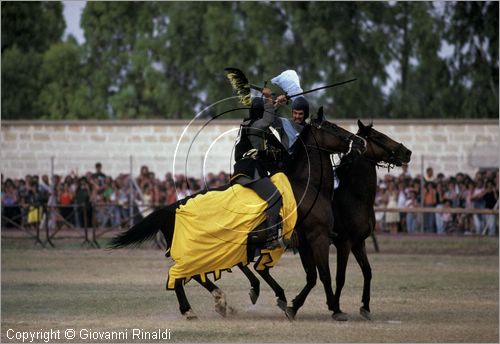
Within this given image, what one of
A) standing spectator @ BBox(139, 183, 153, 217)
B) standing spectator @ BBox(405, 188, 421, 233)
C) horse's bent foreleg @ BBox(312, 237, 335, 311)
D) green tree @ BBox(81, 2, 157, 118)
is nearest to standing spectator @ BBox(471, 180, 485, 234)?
standing spectator @ BBox(405, 188, 421, 233)

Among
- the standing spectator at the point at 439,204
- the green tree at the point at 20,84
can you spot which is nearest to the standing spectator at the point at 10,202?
the standing spectator at the point at 439,204

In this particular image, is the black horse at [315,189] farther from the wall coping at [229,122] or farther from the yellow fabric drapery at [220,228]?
the wall coping at [229,122]

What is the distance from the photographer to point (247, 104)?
1306 centimetres

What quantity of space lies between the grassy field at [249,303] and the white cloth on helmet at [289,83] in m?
2.84

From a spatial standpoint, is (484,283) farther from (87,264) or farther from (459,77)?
(459,77)

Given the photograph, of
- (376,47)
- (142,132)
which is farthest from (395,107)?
(142,132)

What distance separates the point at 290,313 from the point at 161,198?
17.0 meters

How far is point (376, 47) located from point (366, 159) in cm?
3011

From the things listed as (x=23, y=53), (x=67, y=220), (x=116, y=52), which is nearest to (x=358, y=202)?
(x=67, y=220)

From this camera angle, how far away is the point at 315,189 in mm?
13109

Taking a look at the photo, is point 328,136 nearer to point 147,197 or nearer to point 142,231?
point 142,231

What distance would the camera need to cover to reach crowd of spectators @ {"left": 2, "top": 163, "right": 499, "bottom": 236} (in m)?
28.3

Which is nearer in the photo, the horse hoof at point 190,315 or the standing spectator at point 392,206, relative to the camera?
the horse hoof at point 190,315

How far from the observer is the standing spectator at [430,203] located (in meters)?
28.9
